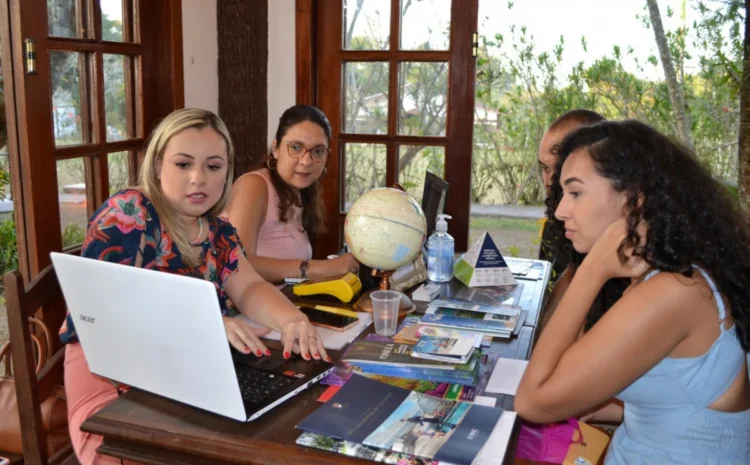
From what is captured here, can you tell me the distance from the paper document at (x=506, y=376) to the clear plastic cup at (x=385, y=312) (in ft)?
0.87

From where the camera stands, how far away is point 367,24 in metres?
3.01

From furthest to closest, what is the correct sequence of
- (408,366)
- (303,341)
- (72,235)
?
(72,235) < (303,341) < (408,366)

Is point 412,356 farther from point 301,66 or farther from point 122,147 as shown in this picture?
point 301,66

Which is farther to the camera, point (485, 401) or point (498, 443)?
point (485, 401)

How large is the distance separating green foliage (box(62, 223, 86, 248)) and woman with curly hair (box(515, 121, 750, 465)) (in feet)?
5.54

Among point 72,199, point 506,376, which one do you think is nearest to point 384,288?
point 506,376

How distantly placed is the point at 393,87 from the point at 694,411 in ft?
6.74

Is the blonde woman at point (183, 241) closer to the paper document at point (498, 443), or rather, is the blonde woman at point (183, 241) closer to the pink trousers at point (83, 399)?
the pink trousers at point (83, 399)

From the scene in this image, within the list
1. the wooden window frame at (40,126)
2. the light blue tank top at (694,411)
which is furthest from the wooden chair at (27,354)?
the light blue tank top at (694,411)

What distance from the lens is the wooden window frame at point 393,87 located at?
292 cm

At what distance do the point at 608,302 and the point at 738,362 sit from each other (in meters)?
0.37

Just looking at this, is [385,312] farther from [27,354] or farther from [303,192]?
[303,192]

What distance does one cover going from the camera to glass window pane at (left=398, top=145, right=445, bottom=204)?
304cm

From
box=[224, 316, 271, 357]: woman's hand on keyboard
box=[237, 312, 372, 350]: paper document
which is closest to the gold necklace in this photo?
box=[237, 312, 372, 350]: paper document
